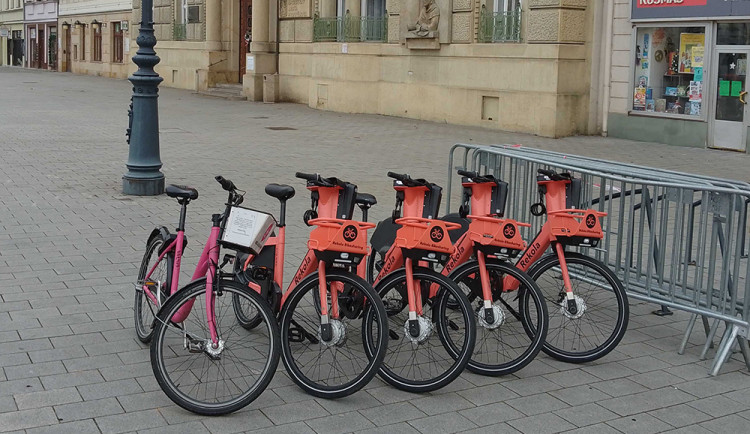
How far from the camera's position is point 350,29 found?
84.1ft

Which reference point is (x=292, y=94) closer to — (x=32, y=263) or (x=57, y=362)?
(x=32, y=263)

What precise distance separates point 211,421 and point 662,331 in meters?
3.16

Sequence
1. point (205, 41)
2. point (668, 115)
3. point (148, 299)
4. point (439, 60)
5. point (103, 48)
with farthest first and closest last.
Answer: point (103, 48) < point (205, 41) < point (439, 60) < point (668, 115) < point (148, 299)

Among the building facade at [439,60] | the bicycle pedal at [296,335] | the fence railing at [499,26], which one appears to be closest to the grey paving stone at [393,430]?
the bicycle pedal at [296,335]

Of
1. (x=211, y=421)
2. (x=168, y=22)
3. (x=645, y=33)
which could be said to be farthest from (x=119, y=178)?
(x=168, y=22)

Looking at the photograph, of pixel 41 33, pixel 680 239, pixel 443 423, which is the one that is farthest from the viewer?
pixel 41 33

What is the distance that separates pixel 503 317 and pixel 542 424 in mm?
889

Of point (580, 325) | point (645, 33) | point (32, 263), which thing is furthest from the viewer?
point (645, 33)

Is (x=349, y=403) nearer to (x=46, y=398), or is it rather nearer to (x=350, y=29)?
(x=46, y=398)

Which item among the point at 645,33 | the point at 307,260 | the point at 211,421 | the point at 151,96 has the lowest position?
the point at 211,421

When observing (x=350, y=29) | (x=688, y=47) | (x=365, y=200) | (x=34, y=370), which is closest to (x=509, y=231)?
(x=365, y=200)

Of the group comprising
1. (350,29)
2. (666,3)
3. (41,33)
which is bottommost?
(350,29)

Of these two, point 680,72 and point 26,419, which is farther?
point 680,72

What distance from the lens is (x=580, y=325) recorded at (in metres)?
6.16
